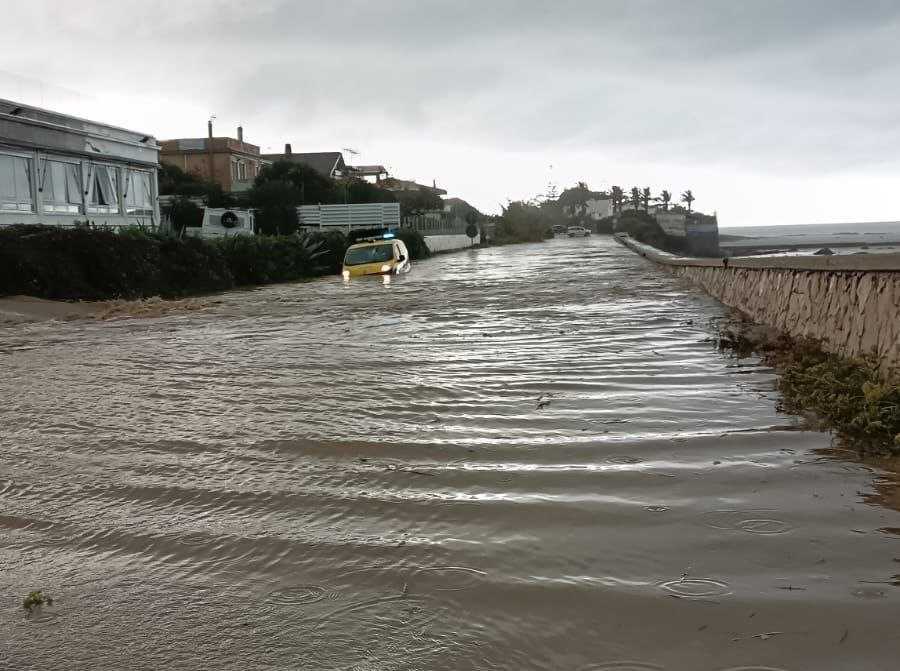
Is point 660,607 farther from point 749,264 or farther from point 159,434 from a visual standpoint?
point 749,264

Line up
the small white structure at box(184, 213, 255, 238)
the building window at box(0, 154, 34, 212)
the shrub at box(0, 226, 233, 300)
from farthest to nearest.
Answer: the small white structure at box(184, 213, 255, 238)
the building window at box(0, 154, 34, 212)
the shrub at box(0, 226, 233, 300)

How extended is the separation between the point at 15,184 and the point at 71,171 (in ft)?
10.6

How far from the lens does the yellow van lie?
2442 centimetres

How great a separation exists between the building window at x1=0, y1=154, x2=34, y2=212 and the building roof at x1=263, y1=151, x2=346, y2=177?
54158mm

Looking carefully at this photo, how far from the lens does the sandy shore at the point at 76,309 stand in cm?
1516

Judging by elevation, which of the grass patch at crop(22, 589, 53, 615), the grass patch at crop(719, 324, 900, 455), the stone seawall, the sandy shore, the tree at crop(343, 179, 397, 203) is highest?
the tree at crop(343, 179, 397, 203)

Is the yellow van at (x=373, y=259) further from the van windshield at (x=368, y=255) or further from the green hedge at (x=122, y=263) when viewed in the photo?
the green hedge at (x=122, y=263)

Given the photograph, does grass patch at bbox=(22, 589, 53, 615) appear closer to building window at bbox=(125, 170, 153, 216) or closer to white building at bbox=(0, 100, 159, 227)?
white building at bbox=(0, 100, 159, 227)

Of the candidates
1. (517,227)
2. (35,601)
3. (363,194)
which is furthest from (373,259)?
(517,227)

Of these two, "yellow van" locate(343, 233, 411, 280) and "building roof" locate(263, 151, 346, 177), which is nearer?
"yellow van" locate(343, 233, 411, 280)

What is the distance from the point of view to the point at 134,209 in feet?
104

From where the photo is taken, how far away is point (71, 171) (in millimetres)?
27641

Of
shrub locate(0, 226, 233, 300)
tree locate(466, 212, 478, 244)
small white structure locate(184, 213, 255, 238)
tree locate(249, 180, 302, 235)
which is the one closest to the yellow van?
shrub locate(0, 226, 233, 300)

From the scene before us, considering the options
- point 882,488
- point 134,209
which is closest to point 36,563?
point 882,488
